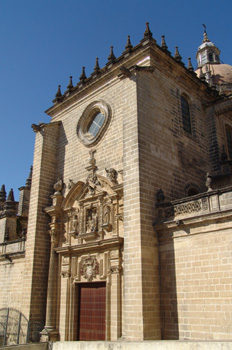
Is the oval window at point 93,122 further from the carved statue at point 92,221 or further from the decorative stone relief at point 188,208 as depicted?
the decorative stone relief at point 188,208

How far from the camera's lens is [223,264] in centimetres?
897

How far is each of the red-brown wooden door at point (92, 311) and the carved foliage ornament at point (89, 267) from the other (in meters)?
0.34

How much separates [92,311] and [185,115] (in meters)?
8.84

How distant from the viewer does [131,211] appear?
35.0 feet

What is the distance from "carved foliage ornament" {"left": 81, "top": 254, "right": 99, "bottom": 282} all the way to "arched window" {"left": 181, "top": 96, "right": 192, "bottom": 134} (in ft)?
21.7

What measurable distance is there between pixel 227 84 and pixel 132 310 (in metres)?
23.9

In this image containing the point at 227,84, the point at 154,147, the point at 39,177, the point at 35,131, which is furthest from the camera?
the point at 227,84

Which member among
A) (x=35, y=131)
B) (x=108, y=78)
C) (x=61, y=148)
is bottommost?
(x=61, y=148)

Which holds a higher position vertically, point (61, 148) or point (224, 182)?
point (61, 148)

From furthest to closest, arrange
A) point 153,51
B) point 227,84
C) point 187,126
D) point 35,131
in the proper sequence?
1. point 227,84
2. point 35,131
3. point 187,126
4. point 153,51

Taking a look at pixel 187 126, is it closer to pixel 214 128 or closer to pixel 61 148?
pixel 214 128

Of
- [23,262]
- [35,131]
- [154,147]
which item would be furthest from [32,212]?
[154,147]

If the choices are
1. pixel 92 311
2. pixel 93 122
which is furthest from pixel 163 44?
pixel 92 311

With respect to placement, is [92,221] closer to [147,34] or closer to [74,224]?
[74,224]
